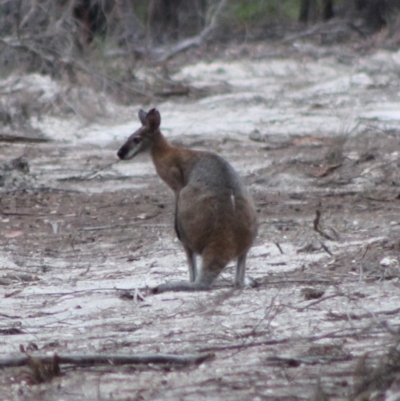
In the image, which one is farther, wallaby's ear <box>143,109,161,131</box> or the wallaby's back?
wallaby's ear <box>143,109,161,131</box>

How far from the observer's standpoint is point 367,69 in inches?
698

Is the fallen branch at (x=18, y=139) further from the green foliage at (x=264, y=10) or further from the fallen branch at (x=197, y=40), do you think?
the green foliage at (x=264, y=10)

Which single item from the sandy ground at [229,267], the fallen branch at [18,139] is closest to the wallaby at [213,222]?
the sandy ground at [229,267]

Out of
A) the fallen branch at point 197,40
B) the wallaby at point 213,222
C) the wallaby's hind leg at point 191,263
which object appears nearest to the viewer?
the wallaby at point 213,222

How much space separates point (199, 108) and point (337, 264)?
8.85m

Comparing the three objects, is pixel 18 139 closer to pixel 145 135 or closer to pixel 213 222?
pixel 145 135

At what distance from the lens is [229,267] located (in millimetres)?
7086

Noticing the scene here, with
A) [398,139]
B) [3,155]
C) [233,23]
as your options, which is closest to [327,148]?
[398,139]

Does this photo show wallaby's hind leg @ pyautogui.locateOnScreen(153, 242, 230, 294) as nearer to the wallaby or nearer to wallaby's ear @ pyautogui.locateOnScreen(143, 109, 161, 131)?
the wallaby

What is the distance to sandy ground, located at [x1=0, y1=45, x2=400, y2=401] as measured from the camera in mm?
4340

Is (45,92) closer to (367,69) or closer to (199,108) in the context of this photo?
(199,108)

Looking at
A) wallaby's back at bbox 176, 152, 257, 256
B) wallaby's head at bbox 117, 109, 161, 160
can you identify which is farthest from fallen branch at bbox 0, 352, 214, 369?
wallaby's head at bbox 117, 109, 161, 160

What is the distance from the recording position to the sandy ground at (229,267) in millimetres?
4340

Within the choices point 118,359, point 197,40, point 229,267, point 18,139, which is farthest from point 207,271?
point 197,40
